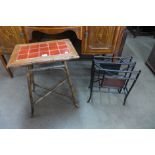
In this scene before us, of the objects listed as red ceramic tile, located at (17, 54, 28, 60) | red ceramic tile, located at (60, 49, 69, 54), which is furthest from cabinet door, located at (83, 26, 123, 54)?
red ceramic tile, located at (17, 54, 28, 60)

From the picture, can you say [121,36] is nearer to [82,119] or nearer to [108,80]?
[108,80]

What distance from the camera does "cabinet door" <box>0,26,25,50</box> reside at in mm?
1485

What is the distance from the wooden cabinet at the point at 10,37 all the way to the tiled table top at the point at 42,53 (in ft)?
1.24

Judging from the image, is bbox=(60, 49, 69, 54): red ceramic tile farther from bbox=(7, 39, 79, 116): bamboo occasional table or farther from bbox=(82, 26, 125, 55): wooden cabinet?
bbox=(82, 26, 125, 55): wooden cabinet

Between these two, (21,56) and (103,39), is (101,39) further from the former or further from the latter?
(21,56)

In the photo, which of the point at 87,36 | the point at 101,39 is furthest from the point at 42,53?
the point at 101,39

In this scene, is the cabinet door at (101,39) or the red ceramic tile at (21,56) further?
the cabinet door at (101,39)

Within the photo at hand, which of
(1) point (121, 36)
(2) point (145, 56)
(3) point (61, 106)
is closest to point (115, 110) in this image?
(3) point (61, 106)

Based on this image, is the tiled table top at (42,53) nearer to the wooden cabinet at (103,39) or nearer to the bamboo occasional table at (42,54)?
the bamboo occasional table at (42,54)

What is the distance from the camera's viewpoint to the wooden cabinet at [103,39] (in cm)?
147

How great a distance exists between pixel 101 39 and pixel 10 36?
1127mm

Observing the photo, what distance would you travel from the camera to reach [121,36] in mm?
1545

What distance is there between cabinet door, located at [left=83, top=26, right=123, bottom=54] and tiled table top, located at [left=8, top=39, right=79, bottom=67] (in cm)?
39

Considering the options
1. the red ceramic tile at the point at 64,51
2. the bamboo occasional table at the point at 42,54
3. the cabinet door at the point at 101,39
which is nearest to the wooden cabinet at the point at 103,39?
the cabinet door at the point at 101,39
